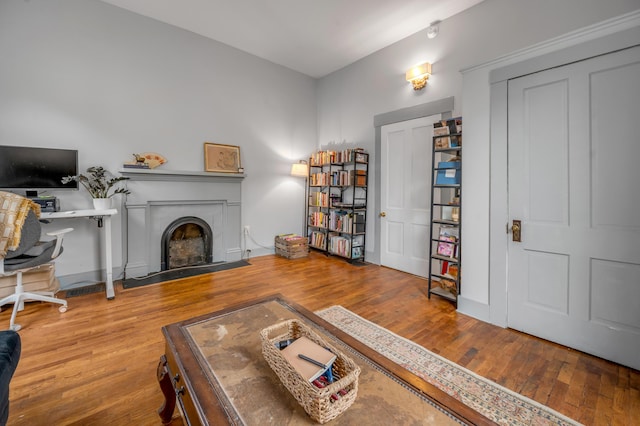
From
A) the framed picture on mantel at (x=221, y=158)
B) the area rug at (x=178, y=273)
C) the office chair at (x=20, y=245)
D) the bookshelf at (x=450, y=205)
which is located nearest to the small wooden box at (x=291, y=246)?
the area rug at (x=178, y=273)

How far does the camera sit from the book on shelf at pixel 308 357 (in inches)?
39.8

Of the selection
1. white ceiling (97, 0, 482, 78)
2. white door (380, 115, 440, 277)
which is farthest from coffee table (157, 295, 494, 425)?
white ceiling (97, 0, 482, 78)

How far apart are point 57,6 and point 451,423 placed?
507 cm

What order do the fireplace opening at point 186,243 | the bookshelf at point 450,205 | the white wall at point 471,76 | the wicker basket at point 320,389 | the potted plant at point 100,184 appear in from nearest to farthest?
the wicker basket at point 320,389 → the white wall at point 471,76 → the bookshelf at point 450,205 → the potted plant at point 100,184 → the fireplace opening at point 186,243

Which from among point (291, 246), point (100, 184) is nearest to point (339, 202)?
point (291, 246)

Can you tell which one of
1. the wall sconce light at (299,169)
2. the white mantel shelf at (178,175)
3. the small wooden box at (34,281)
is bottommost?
the small wooden box at (34,281)

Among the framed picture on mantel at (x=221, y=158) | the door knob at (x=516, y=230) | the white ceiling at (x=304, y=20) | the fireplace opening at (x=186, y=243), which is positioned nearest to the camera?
the door knob at (x=516, y=230)

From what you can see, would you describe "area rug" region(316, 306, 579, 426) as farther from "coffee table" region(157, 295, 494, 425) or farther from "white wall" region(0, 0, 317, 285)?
"white wall" region(0, 0, 317, 285)

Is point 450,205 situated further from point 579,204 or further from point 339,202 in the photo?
point 339,202

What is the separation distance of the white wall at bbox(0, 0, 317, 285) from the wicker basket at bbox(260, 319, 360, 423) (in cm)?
355

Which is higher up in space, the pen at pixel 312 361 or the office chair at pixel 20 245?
the office chair at pixel 20 245

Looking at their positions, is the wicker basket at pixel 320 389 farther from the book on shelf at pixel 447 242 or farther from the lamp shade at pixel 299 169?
the lamp shade at pixel 299 169

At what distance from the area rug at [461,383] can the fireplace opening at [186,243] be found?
9.08 feet

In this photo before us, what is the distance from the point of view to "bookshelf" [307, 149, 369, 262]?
4527 mm
